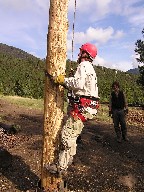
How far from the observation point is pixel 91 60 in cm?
687

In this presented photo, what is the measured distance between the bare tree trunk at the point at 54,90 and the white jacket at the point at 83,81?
1.23 ft

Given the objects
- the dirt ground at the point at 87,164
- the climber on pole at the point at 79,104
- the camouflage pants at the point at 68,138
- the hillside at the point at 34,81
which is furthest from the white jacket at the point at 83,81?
the hillside at the point at 34,81

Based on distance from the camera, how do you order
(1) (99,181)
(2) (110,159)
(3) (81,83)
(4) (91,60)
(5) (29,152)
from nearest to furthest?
(3) (81,83) → (4) (91,60) → (1) (99,181) → (5) (29,152) → (2) (110,159)

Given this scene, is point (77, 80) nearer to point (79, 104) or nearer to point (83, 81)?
point (83, 81)

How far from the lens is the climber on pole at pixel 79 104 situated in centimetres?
658

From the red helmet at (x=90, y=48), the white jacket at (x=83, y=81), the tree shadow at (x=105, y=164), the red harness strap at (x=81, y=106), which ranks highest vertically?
the red helmet at (x=90, y=48)

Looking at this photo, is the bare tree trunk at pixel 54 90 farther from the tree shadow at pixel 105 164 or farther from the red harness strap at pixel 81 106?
the tree shadow at pixel 105 164

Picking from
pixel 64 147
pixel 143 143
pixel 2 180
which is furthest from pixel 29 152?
pixel 143 143

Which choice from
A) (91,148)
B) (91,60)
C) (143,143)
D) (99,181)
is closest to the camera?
(91,60)

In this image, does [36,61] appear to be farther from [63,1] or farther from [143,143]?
[63,1]

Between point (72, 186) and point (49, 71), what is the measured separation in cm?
286

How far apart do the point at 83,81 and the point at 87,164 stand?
3849 millimetres

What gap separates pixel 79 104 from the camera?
22.1 feet

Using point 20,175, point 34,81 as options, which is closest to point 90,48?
point 20,175
